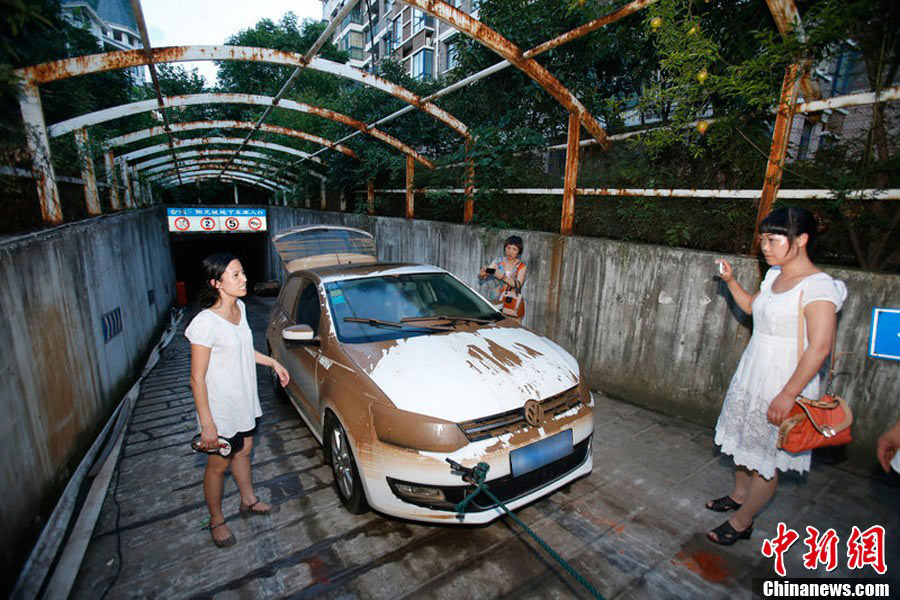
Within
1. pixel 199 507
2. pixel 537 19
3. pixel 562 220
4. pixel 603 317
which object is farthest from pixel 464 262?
pixel 199 507

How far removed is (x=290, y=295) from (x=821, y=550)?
4.73m

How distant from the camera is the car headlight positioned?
92.8 inches

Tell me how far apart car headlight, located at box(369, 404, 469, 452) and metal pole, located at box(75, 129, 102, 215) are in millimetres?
7266

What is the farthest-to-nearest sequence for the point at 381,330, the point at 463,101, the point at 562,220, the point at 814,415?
the point at 463,101
the point at 562,220
the point at 381,330
the point at 814,415

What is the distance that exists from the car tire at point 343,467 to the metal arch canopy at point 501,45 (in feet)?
12.6

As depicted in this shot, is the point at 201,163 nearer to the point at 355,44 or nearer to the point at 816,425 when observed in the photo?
the point at 816,425

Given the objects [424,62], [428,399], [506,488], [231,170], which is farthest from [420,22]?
[506,488]

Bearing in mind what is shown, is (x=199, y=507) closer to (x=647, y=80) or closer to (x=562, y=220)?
(x=562, y=220)

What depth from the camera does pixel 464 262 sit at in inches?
275

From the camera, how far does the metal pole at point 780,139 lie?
11.2 ft

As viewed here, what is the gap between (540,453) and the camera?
251cm

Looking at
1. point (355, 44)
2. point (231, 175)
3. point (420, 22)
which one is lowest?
point (231, 175)

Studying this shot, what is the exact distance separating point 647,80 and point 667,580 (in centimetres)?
725
